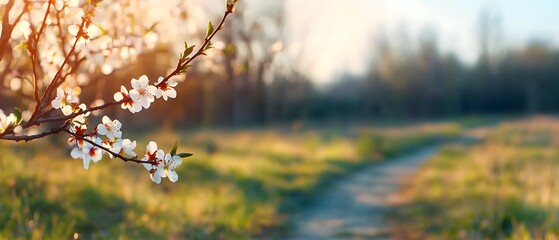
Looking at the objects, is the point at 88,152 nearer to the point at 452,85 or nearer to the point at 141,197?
the point at 141,197

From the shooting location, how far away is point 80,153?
2949 millimetres

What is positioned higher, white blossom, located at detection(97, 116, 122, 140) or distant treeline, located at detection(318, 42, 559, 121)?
distant treeline, located at detection(318, 42, 559, 121)

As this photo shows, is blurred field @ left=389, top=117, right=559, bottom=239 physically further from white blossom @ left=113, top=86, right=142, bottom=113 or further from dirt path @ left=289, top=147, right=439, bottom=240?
white blossom @ left=113, top=86, right=142, bottom=113

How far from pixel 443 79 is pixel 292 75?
19945 millimetres

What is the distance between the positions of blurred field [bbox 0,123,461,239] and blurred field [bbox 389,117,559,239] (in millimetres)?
1789

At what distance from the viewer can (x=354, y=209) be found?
930 cm

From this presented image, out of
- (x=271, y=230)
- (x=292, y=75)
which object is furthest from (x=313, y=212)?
(x=292, y=75)

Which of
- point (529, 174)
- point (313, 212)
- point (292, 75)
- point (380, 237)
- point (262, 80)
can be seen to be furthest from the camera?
point (262, 80)

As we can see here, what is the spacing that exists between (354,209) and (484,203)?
2012 millimetres

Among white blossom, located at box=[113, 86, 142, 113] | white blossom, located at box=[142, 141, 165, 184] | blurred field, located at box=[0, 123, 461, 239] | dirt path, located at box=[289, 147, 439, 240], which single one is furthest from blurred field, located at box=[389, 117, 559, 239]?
white blossom, located at box=[113, 86, 142, 113]

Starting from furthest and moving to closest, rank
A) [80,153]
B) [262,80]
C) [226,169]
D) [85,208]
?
[262,80] < [226,169] < [85,208] < [80,153]

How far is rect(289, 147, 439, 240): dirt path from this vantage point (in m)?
7.51

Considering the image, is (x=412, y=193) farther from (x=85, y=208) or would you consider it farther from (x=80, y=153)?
(x=80, y=153)

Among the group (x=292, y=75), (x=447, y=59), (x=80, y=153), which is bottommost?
(x=80, y=153)
